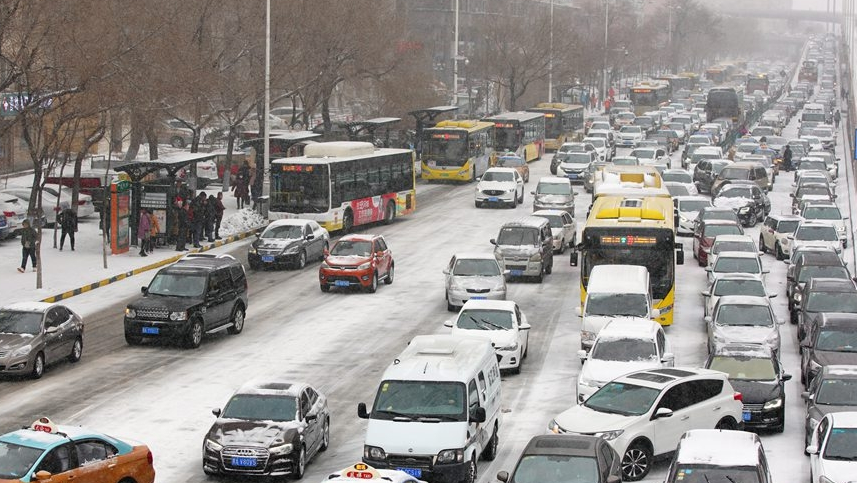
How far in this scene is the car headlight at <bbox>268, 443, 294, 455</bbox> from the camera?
2078cm

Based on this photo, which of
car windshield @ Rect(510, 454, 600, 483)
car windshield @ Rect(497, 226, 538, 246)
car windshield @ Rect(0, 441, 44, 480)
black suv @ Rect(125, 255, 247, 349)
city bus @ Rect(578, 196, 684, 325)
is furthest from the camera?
car windshield @ Rect(497, 226, 538, 246)

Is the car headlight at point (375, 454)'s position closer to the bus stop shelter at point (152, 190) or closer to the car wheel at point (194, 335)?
the car wheel at point (194, 335)

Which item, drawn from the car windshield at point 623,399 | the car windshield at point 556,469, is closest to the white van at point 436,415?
the car windshield at point 623,399

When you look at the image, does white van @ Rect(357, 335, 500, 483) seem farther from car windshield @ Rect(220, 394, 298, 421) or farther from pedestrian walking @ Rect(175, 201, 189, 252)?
pedestrian walking @ Rect(175, 201, 189, 252)

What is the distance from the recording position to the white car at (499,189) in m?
56.7

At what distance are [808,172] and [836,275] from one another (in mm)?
27478

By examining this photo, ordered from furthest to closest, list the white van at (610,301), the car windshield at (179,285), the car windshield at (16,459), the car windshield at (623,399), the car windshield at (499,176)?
the car windshield at (499,176)
the car windshield at (179,285)
the white van at (610,301)
the car windshield at (623,399)
the car windshield at (16,459)

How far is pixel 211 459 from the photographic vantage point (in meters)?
20.8

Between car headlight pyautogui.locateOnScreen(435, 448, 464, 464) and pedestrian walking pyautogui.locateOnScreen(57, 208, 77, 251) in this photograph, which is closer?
car headlight pyautogui.locateOnScreen(435, 448, 464, 464)

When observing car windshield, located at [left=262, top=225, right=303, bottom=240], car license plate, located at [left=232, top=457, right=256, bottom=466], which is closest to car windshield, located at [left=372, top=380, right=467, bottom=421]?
car license plate, located at [left=232, top=457, right=256, bottom=466]

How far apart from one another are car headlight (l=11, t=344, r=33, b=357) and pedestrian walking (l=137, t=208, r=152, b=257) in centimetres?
1492

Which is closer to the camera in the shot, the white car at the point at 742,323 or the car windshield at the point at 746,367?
the car windshield at the point at 746,367

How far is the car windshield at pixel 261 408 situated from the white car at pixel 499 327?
739 cm

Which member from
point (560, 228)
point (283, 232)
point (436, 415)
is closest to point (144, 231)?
point (283, 232)
